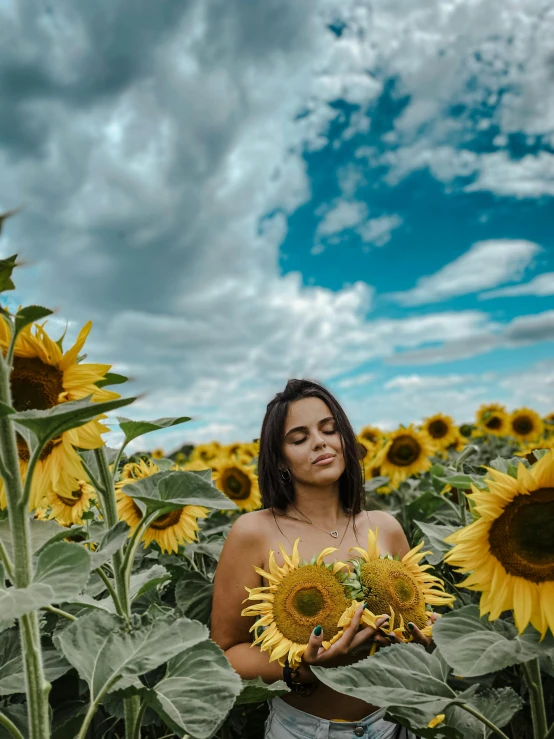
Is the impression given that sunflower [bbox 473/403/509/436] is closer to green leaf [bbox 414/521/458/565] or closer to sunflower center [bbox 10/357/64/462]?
green leaf [bbox 414/521/458/565]

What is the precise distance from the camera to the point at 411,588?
7.44 feet

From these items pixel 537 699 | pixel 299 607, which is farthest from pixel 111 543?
pixel 537 699

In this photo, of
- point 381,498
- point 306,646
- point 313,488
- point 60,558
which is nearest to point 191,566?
point 313,488

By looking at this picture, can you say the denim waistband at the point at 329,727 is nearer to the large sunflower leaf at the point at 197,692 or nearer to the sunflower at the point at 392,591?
the sunflower at the point at 392,591

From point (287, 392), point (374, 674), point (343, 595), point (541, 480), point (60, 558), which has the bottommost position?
point (374, 674)

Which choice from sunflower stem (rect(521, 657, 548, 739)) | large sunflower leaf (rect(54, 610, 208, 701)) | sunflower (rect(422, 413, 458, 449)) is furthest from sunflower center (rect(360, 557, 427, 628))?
sunflower (rect(422, 413, 458, 449))

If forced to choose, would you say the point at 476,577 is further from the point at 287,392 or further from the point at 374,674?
the point at 287,392

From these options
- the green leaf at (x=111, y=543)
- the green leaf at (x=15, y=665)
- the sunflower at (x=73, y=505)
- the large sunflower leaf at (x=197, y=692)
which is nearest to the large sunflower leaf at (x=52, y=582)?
the green leaf at (x=111, y=543)

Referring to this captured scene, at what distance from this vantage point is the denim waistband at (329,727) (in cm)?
253

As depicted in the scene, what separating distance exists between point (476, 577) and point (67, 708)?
69.7 inches

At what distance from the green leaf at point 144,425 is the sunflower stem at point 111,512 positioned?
93 millimetres

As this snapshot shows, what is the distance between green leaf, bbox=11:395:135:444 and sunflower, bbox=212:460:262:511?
4250 millimetres

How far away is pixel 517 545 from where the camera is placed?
67.2 inches

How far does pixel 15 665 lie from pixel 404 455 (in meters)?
4.64
